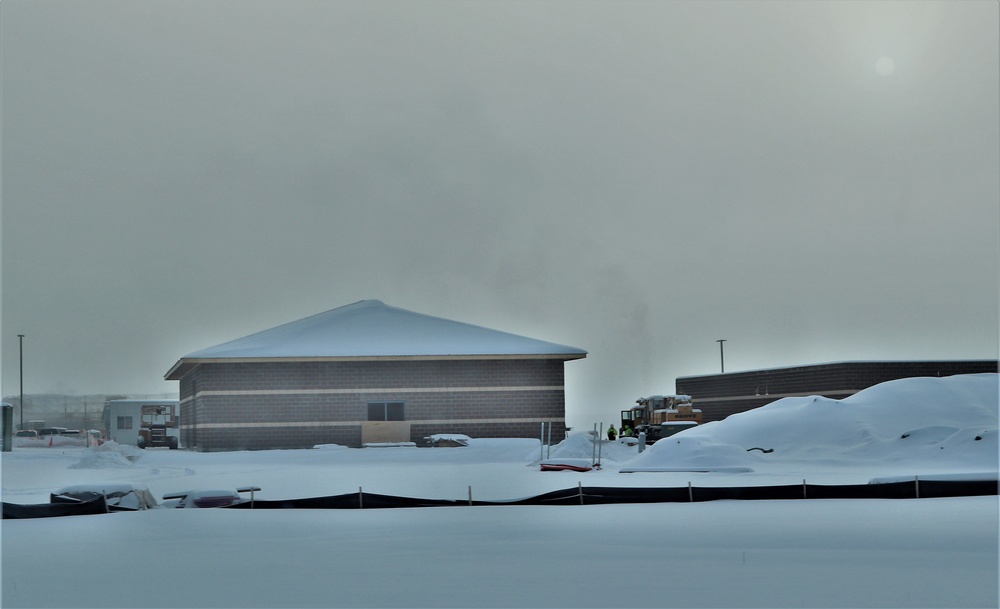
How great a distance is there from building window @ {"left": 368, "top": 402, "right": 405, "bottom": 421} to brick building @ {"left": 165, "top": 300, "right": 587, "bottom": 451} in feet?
0.14

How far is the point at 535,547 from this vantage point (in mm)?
13445

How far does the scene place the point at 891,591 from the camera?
395 inches

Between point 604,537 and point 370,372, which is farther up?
point 370,372

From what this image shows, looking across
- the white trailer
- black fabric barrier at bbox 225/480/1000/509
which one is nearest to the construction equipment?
the white trailer

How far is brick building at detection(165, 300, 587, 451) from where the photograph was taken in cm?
4238

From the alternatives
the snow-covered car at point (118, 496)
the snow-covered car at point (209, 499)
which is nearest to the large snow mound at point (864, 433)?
the snow-covered car at point (209, 499)

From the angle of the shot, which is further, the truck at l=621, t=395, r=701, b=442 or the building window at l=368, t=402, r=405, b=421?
the truck at l=621, t=395, r=701, b=442

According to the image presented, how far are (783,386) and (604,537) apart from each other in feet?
156

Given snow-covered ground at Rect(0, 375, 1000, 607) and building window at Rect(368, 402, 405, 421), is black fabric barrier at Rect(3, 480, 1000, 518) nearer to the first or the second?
snow-covered ground at Rect(0, 375, 1000, 607)

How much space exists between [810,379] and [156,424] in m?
37.9

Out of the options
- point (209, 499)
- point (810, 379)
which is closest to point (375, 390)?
point (209, 499)

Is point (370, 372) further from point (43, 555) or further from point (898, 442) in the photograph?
point (43, 555)

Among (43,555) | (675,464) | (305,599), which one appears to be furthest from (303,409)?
(305,599)

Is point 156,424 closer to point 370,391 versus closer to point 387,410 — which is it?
point 370,391
